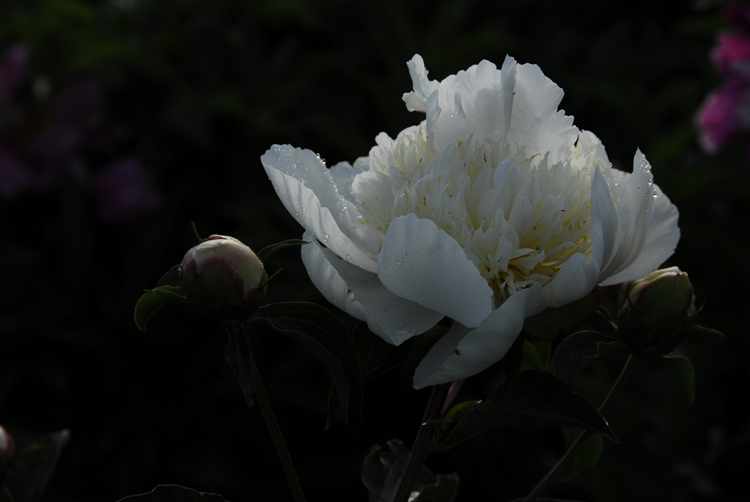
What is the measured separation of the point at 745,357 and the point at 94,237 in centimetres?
153

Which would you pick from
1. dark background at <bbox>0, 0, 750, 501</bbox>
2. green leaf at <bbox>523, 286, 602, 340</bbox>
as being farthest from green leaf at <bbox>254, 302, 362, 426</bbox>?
dark background at <bbox>0, 0, 750, 501</bbox>

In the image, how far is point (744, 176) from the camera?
1.79 m

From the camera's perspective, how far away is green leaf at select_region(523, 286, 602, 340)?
479mm

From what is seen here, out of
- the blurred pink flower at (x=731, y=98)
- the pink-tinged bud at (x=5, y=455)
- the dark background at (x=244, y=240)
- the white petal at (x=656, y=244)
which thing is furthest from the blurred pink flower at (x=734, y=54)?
the pink-tinged bud at (x=5, y=455)

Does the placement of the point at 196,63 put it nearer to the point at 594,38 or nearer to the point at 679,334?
the point at 594,38

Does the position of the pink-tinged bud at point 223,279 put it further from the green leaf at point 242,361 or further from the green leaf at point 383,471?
the green leaf at point 383,471

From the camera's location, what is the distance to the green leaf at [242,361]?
454 mm

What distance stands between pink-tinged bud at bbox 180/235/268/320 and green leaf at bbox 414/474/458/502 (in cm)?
21

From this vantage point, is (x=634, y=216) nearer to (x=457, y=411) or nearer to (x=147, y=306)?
(x=457, y=411)

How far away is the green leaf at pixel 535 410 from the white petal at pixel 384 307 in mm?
69

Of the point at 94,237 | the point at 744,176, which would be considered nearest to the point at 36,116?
the point at 94,237

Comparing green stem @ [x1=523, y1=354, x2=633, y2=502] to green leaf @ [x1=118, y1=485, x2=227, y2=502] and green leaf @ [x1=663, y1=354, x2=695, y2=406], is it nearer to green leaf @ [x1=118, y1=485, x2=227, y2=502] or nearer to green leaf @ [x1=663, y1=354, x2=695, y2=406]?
green leaf @ [x1=663, y1=354, x2=695, y2=406]

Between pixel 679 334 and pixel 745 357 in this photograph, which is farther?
pixel 745 357

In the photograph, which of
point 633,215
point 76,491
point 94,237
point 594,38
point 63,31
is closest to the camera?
point 633,215
